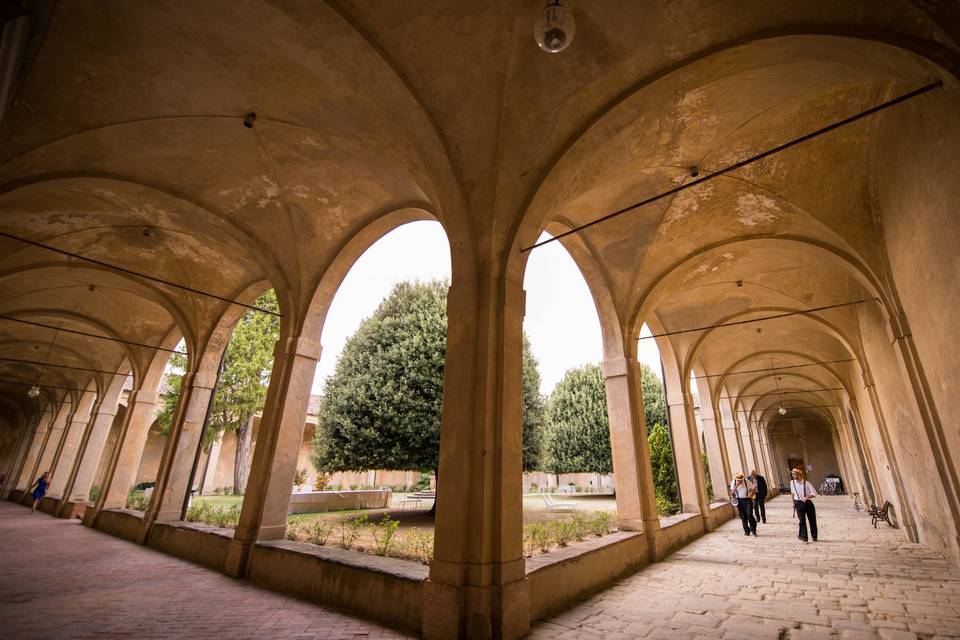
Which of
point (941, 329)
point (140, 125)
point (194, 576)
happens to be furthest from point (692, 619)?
point (140, 125)

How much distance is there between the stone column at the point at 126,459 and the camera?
11133mm

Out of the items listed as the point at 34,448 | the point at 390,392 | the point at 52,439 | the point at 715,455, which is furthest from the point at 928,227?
the point at 34,448

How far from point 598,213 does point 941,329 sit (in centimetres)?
457

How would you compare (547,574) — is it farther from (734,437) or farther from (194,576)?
(734,437)

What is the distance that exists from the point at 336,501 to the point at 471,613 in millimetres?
13387

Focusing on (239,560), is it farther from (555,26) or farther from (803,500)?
Answer: (803,500)

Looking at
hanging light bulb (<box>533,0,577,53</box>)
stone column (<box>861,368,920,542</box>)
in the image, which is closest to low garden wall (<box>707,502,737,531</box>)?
stone column (<box>861,368,920,542</box>)

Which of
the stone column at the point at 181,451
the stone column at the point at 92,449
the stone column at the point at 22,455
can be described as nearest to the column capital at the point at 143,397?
the stone column at the point at 181,451

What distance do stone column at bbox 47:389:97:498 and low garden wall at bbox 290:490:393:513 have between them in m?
9.75

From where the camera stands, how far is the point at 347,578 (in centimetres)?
472

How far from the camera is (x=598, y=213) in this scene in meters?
7.57

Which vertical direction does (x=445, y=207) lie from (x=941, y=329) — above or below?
above

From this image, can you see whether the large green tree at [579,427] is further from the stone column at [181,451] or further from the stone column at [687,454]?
the stone column at [181,451]

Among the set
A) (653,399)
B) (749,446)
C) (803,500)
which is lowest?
(803,500)
